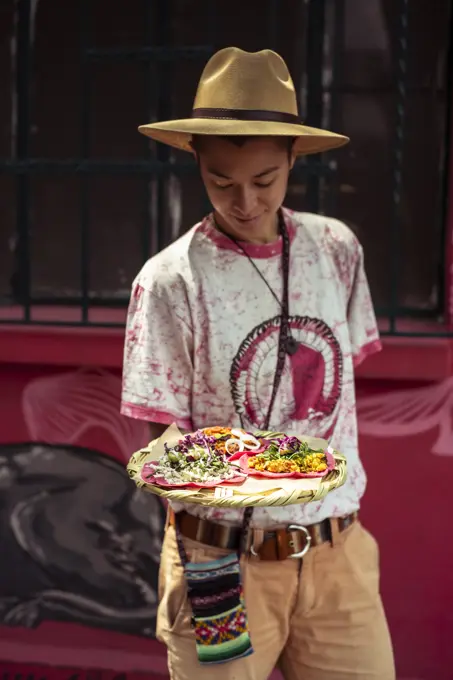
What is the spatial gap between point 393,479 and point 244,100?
5.21 feet

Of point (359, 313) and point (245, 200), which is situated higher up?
point (245, 200)

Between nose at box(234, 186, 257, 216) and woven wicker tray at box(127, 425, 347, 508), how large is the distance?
0.60m

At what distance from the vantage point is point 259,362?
Result: 218 centimetres

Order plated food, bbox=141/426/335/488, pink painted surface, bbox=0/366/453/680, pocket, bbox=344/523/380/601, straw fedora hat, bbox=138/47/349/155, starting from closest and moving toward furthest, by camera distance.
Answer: plated food, bbox=141/426/335/488 → straw fedora hat, bbox=138/47/349/155 → pocket, bbox=344/523/380/601 → pink painted surface, bbox=0/366/453/680

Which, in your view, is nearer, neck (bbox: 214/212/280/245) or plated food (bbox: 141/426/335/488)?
plated food (bbox: 141/426/335/488)

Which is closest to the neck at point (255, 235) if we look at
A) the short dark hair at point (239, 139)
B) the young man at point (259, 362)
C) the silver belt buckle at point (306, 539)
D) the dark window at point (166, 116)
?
the young man at point (259, 362)

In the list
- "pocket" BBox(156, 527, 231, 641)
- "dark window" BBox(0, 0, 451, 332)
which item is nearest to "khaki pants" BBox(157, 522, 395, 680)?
"pocket" BBox(156, 527, 231, 641)

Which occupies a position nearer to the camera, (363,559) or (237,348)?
(237,348)

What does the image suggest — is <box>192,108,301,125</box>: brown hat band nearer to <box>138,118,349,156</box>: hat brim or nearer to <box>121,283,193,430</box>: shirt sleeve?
<box>138,118,349,156</box>: hat brim

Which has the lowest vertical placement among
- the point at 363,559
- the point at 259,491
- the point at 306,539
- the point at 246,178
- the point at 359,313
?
the point at 363,559

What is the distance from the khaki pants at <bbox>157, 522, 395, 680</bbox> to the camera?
7.30ft

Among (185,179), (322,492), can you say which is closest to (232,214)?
(322,492)

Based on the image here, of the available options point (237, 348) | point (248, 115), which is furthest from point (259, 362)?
point (248, 115)

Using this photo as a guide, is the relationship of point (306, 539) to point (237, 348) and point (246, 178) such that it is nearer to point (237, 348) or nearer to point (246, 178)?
point (237, 348)
